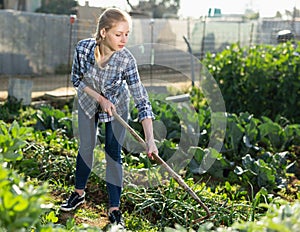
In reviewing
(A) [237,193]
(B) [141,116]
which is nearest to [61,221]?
(B) [141,116]

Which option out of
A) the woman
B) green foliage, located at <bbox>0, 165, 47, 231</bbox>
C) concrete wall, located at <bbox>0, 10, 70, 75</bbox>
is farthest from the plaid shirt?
concrete wall, located at <bbox>0, 10, 70, 75</bbox>

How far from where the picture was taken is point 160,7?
29906 millimetres

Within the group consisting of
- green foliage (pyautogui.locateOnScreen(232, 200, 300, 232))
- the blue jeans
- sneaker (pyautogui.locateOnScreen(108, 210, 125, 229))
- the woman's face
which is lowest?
sneaker (pyautogui.locateOnScreen(108, 210, 125, 229))

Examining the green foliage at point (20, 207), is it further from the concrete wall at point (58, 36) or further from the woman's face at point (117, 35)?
the concrete wall at point (58, 36)

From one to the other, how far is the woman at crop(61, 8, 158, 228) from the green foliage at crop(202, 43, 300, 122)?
4149mm

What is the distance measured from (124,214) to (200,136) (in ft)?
7.02

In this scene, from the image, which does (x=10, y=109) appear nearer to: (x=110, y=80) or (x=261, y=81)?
(x=261, y=81)

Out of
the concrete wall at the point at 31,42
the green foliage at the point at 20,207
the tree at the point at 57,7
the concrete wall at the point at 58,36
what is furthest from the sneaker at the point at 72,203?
the tree at the point at 57,7

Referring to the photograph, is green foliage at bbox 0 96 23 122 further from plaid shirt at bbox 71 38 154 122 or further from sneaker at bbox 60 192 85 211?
plaid shirt at bbox 71 38 154 122

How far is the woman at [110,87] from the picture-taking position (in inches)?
133

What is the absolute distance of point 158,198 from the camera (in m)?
4.04

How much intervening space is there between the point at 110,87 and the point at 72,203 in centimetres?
97

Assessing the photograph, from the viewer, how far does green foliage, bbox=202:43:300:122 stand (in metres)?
7.34

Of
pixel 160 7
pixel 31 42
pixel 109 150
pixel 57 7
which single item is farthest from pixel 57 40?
pixel 160 7
